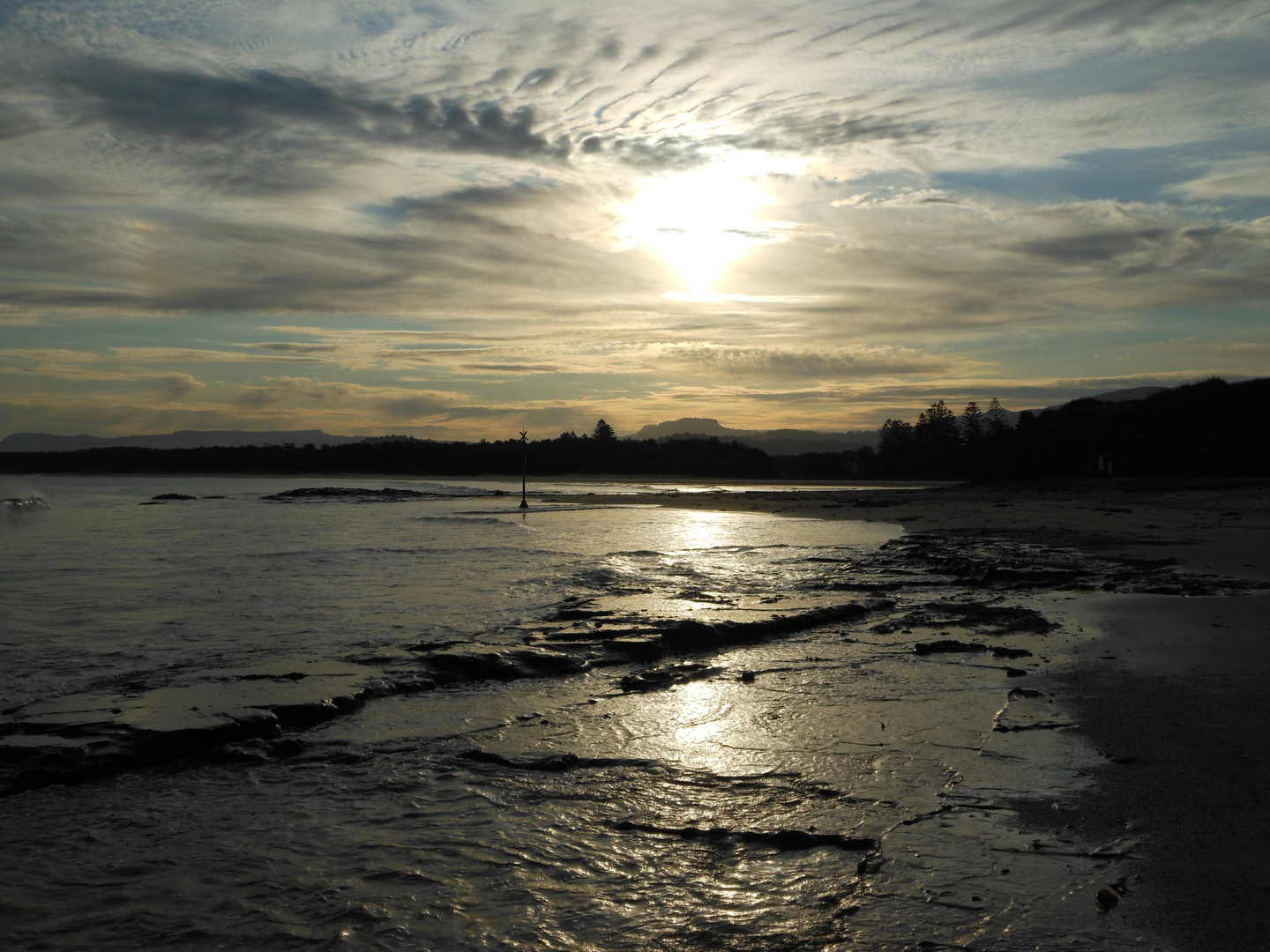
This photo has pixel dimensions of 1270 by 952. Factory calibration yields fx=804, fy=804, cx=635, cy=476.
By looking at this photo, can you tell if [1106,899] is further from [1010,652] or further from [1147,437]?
[1147,437]

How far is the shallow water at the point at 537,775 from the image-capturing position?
3.39 m

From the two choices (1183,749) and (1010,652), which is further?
(1010,652)

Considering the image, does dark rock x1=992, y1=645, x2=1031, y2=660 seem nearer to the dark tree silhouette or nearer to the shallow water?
the shallow water

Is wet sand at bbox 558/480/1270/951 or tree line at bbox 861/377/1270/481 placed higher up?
tree line at bbox 861/377/1270/481

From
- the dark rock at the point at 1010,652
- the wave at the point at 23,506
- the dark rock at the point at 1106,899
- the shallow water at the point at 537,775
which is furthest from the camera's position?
the wave at the point at 23,506

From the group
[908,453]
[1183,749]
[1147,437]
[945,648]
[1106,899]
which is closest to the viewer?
[1106,899]

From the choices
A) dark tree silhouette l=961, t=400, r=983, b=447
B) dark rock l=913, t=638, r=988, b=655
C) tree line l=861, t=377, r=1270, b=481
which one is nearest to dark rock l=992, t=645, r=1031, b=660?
dark rock l=913, t=638, r=988, b=655

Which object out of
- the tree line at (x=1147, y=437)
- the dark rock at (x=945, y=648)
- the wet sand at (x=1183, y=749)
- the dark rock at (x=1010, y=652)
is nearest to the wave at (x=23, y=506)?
the dark rock at (x=945, y=648)

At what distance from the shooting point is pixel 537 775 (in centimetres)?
507

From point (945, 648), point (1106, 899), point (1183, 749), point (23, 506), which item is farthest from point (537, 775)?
point (23, 506)

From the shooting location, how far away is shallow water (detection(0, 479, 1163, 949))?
3.39 meters

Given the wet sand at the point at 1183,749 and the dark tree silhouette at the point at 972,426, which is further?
the dark tree silhouette at the point at 972,426

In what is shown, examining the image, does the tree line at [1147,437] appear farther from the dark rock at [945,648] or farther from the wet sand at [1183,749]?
the dark rock at [945,648]

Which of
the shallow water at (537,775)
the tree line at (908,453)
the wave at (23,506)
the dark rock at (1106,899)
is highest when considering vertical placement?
the tree line at (908,453)
